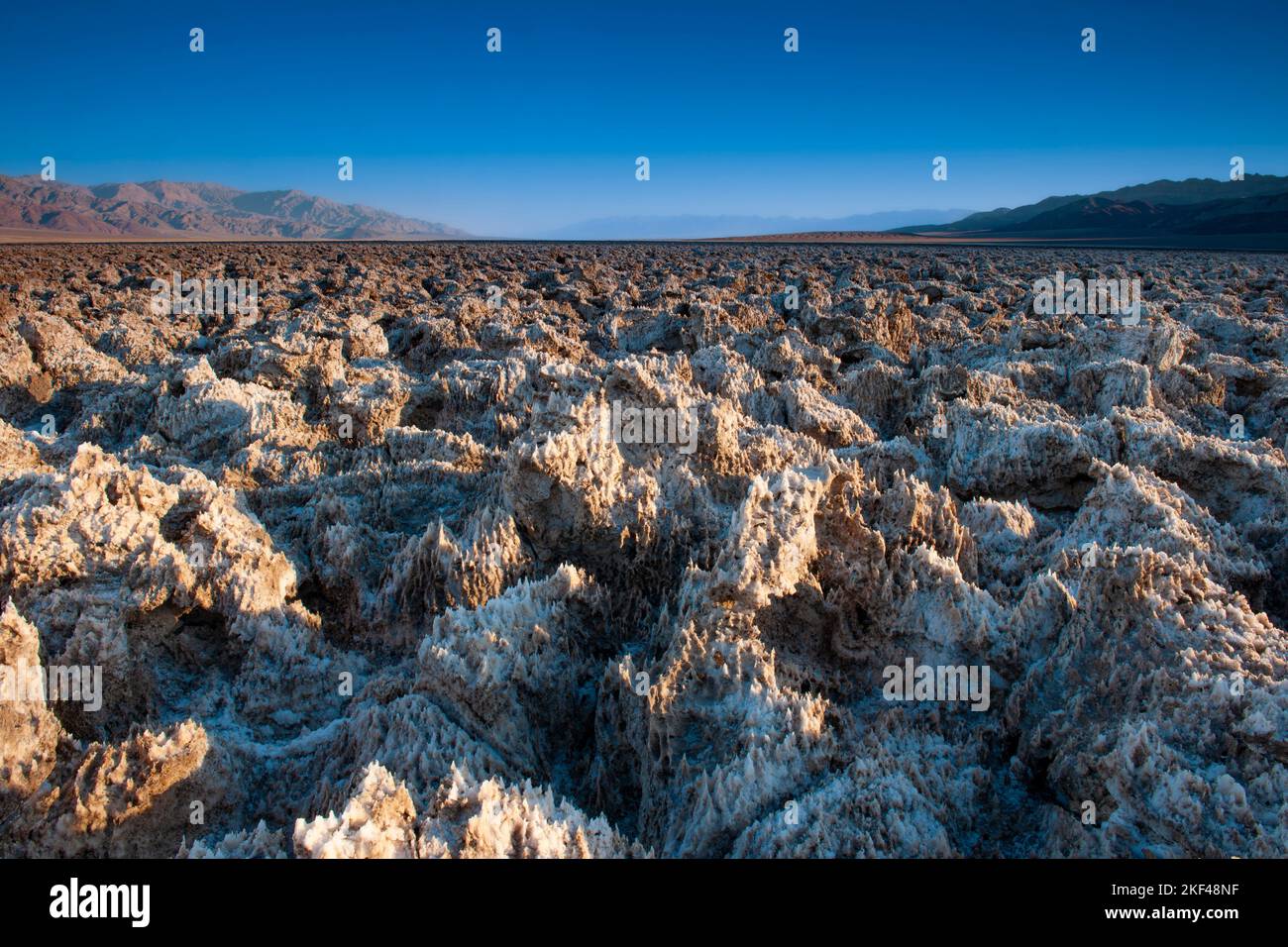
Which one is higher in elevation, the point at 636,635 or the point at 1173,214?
the point at 1173,214

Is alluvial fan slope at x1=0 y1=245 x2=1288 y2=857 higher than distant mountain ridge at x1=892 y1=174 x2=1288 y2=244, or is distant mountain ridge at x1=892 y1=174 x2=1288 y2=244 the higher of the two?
distant mountain ridge at x1=892 y1=174 x2=1288 y2=244

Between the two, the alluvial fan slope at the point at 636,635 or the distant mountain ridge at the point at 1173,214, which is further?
the distant mountain ridge at the point at 1173,214

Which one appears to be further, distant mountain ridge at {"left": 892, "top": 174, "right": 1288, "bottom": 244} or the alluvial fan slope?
distant mountain ridge at {"left": 892, "top": 174, "right": 1288, "bottom": 244}

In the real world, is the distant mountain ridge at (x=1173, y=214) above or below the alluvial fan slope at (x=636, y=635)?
above

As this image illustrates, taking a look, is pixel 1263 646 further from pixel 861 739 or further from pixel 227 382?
pixel 227 382

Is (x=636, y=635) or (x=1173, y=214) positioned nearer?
(x=636, y=635)
